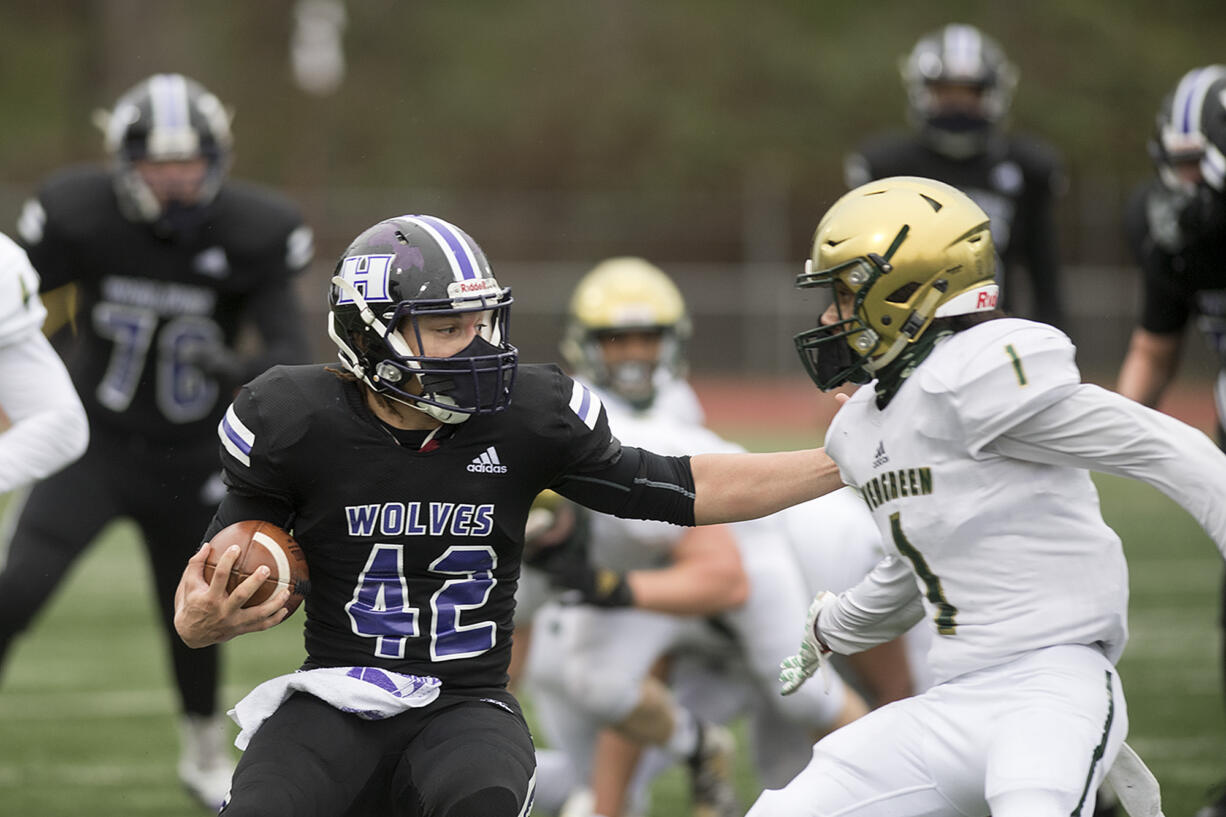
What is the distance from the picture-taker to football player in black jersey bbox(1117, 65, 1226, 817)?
4.97 m

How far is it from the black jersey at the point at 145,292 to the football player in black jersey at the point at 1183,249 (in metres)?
2.67

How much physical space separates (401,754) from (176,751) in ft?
11.3

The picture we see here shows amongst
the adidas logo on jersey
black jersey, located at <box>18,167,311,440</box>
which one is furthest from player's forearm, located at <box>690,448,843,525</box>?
black jersey, located at <box>18,167,311,440</box>

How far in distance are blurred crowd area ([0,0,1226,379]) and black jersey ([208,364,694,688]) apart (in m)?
17.2

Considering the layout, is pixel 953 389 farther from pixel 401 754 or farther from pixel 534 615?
pixel 534 615

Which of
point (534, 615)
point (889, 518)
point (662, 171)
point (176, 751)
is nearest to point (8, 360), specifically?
point (534, 615)

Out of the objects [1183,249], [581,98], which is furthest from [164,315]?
[581,98]

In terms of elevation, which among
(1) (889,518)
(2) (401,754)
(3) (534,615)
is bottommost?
(3) (534,615)

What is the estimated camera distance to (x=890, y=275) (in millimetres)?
3453

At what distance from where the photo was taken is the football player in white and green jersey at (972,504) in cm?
319

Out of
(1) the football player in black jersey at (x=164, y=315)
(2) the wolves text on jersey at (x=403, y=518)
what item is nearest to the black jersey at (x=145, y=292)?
(1) the football player in black jersey at (x=164, y=315)

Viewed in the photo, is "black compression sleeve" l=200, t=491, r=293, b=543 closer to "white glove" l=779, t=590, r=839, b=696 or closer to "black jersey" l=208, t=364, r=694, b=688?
"black jersey" l=208, t=364, r=694, b=688

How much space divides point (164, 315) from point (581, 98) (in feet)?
73.4

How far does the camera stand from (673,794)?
605 centimetres
